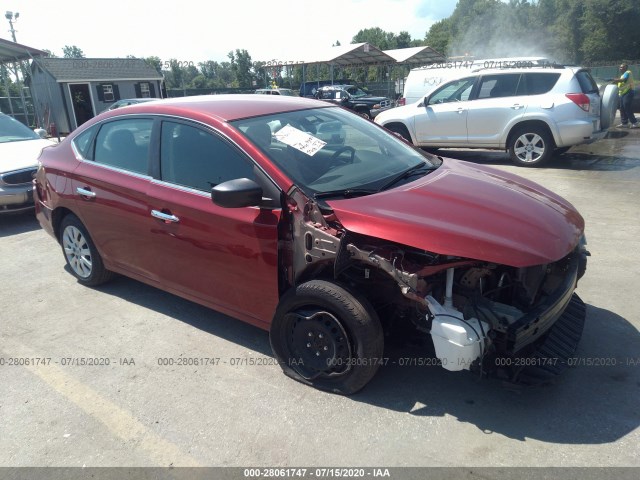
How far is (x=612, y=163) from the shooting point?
988 cm

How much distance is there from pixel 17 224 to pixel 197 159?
16.7 feet

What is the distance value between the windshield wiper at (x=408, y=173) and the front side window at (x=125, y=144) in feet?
6.04

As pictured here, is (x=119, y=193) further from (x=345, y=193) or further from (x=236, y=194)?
(x=345, y=193)

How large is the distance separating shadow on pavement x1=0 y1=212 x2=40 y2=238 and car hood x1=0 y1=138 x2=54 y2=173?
781 millimetres

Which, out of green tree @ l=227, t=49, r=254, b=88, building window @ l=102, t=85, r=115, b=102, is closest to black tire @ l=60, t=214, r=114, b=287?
building window @ l=102, t=85, r=115, b=102

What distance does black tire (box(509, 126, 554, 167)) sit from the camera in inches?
367

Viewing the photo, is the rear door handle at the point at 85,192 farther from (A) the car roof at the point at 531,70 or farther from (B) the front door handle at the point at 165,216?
(A) the car roof at the point at 531,70

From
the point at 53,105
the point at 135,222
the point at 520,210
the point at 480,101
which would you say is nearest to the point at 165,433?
the point at 135,222

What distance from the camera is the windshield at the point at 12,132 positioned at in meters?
8.16

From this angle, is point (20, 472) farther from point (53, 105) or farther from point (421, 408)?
point (53, 105)

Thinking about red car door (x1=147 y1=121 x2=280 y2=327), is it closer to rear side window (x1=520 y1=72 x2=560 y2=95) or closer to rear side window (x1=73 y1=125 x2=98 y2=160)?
rear side window (x1=73 y1=125 x2=98 y2=160)

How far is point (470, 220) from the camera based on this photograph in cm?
281

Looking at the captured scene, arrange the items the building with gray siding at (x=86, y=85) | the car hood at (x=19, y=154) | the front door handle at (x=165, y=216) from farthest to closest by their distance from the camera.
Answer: the building with gray siding at (x=86, y=85) < the car hood at (x=19, y=154) < the front door handle at (x=165, y=216)

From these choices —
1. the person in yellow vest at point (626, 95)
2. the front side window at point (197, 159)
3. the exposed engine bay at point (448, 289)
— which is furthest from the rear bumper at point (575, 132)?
the front side window at point (197, 159)
